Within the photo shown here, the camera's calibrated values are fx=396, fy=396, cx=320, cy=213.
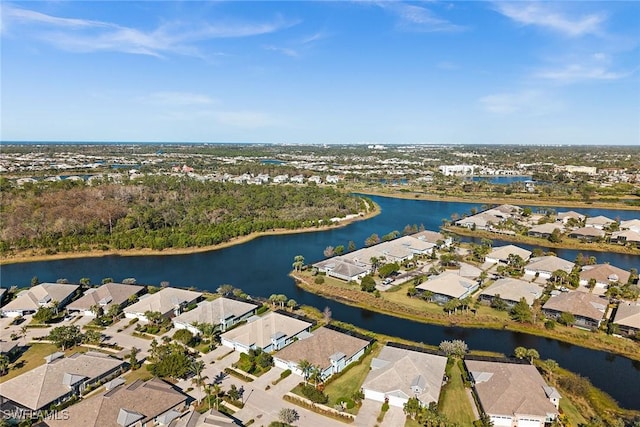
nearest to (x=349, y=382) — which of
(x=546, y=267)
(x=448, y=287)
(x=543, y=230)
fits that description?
(x=448, y=287)

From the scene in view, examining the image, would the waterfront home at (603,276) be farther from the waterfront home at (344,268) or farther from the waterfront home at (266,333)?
the waterfront home at (266,333)

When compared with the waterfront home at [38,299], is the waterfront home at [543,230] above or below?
above

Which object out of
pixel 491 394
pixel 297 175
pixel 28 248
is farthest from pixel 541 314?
pixel 297 175

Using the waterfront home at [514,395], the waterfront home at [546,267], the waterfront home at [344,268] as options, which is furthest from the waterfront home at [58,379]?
the waterfront home at [546,267]

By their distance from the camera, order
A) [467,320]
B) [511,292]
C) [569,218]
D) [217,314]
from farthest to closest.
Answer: [569,218] < [511,292] < [467,320] < [217,314]

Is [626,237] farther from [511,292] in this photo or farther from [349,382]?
[349,382]

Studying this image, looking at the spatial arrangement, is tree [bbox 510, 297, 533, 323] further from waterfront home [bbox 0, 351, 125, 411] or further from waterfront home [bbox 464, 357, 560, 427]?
waterfront home [bbox 0, 351, 125, 411]

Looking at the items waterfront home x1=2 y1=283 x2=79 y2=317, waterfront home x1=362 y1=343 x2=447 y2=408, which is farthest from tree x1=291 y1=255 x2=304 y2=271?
waterfront home x1=2 y1=283 x2=79 y2=317
